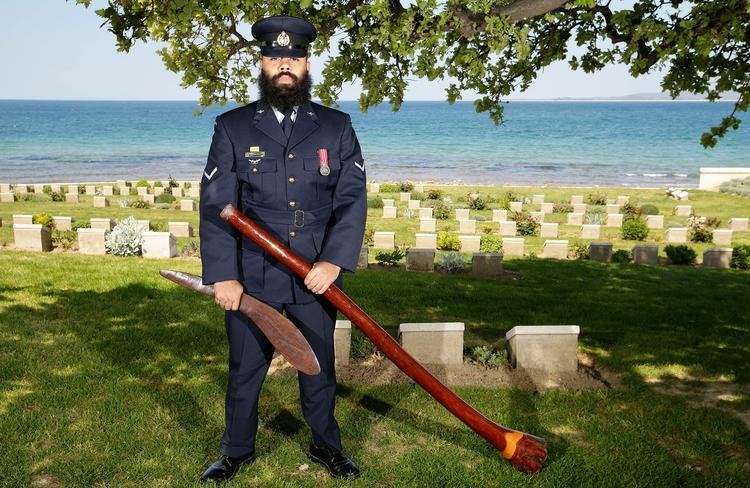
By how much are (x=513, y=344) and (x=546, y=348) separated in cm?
31

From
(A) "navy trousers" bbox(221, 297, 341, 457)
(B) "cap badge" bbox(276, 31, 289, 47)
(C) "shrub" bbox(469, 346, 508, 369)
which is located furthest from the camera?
(C) "shrub" bbox(469, 346, 508, 369)

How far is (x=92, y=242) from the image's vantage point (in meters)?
13.4

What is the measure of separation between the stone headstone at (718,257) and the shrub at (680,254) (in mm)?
358

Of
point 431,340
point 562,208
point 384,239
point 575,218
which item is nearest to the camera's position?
point 431,340

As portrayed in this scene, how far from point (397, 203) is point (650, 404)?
64.8ft

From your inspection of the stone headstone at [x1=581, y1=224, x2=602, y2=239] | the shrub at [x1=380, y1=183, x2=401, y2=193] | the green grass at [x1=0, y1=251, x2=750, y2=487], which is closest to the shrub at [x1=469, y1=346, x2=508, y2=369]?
the green grass at [x1=0, y1=251, x2=750, y2=487]

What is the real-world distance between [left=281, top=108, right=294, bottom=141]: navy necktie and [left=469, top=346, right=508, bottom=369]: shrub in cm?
344

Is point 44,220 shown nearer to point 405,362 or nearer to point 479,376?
point 479,376

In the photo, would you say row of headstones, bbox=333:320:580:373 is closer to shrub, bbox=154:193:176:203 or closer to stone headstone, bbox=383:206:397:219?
stone headstone, bbox=383:206:397:219

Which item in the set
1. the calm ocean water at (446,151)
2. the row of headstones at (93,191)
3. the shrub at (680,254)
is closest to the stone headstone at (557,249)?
the shrub at (680,254)

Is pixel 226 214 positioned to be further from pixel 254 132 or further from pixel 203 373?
pixel 203 373

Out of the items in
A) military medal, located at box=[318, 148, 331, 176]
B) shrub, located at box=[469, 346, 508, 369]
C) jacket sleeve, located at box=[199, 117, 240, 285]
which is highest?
military medal, located at box=[318, 148, 331, 176]

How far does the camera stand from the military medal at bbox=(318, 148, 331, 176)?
13.7 feet

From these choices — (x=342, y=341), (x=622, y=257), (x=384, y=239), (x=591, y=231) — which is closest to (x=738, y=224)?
(x=591, y=231)
